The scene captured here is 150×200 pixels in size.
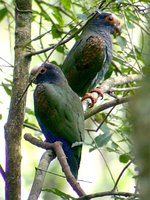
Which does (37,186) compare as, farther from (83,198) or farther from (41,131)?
(41,131)

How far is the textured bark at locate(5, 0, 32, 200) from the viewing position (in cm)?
292

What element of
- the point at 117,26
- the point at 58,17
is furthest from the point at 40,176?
the point at 117,26

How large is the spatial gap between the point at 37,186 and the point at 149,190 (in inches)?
57.6

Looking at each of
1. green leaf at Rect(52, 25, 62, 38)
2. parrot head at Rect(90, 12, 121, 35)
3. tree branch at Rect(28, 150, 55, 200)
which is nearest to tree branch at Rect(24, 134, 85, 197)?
tree branch at Rect(28, 150, 55, 200)

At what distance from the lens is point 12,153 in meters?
2.94

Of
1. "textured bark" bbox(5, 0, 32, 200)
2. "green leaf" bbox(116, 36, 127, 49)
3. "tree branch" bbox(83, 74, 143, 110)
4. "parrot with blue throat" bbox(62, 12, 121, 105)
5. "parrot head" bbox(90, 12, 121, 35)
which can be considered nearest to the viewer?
"textured bark" bbox(5, 0, 32, 200)

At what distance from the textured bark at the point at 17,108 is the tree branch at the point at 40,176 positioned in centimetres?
25

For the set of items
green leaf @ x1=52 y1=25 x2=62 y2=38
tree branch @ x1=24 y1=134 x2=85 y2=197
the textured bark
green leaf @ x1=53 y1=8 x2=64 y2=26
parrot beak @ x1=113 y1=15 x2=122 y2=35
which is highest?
parrot beak @ x1=113 y1=15 x2=122 y2=35

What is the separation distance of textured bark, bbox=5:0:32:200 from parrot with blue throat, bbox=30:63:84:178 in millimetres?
486

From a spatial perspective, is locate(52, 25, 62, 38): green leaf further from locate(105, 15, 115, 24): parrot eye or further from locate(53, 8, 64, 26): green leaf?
locate(105, 15, 115, 24): parrot eye

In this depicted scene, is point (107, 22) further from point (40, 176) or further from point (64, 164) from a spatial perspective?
point (64, 164)

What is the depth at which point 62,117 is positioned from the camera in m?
3.65

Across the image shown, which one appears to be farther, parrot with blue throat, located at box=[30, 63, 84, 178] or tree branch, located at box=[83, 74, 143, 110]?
tree branch, located at box=[83, 74, 143, 110]

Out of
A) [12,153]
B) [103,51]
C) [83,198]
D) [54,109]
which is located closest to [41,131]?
[54,109]
